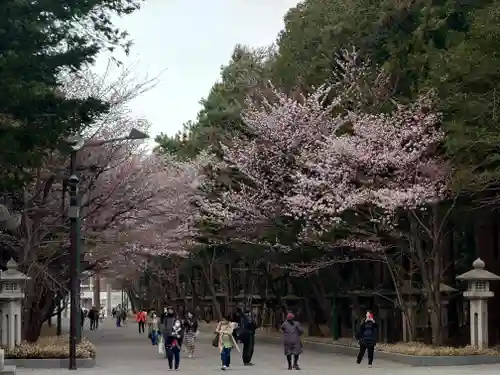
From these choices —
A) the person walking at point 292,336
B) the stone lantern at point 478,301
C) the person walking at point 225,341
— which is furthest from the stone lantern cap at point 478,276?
the person walking at point 225,341

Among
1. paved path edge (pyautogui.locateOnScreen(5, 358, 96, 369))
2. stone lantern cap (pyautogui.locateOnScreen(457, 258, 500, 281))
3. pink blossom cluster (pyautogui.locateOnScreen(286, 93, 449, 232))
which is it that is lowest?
paved path edge (pyautogui.locateOnScreen(5, 358, 96, 369))

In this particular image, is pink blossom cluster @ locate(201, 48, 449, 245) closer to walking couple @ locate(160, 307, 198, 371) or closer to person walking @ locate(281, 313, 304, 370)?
walking couple @ locate(160, 307, 198, 371)

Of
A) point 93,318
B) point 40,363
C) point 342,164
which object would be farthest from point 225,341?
point 93,318

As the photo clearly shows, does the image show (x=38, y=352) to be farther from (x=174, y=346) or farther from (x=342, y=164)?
(x=342, y=164)

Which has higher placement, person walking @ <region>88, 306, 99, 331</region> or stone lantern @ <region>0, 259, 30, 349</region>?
stone lantern @ <region>0, 259, 30, 349</region>

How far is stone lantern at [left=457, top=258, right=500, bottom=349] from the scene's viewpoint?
2741cm

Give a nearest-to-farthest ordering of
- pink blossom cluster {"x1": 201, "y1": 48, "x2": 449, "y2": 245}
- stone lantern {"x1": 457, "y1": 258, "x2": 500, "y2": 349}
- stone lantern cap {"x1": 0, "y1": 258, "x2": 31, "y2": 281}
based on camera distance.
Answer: stone lantern {"x1": 457, "y1": 258, "x2": 500, "y2": 349}
stone lantern cap {"x1": 0, "y1": 258, "x2": 31, "y2": 281}
pink blossom cluster {"x1": 201, "y1": 48, "x2": 449, "y2": 245}

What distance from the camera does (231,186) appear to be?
39344 mm

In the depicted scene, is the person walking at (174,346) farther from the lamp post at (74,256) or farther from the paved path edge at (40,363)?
the paved path edge at (40,363)

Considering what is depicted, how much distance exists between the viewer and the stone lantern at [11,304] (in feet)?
90.4

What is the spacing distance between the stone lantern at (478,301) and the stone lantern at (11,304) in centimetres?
1316

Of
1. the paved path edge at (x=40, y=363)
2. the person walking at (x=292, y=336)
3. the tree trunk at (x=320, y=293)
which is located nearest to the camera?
the person walking at (x=292, y=336)

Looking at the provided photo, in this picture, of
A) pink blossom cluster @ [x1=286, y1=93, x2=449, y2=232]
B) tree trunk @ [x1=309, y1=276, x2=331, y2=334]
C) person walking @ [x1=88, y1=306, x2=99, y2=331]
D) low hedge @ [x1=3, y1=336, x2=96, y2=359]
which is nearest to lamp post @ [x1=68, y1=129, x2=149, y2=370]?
low hedge @ [x1=3, y1=336, x2=96, y2=359]

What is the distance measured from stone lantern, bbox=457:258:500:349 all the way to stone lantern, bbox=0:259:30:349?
13.2 meters
